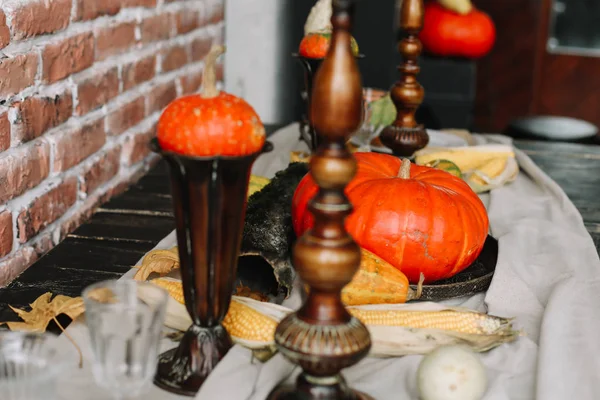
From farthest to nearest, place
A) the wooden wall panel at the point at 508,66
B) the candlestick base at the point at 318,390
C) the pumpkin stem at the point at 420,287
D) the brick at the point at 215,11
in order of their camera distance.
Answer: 1. the wooden wall panel at the point at 508,66
2. the brick at the point at 215,11
3. the pumpkin stem at the point at 420,287
4. the candlestick base at the point at 318,390

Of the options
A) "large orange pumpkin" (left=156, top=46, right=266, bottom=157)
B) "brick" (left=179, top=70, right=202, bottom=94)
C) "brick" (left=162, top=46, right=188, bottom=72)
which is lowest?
"brick" (left=179, top=70, right=202, bottom=94)

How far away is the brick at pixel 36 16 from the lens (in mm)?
1154

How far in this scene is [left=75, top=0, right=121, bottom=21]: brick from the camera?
1406 mm

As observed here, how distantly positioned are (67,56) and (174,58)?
0.63m

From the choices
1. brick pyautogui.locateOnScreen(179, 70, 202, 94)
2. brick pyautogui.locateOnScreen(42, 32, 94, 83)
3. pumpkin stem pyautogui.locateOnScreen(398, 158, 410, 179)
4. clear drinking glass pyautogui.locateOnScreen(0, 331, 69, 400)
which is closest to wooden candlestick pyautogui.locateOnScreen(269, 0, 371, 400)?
clear drinking glass pyautogui.locateOnScreen(0, 331, 69, 400)

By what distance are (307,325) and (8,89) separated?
0.67 meters

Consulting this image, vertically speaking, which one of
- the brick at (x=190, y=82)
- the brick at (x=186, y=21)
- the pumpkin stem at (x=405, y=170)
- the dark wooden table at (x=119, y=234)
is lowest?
the dark wooden table at (x=119, y=234)

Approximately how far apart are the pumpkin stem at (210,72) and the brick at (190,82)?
129 cm

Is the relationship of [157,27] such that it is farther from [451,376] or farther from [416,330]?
[451,376]

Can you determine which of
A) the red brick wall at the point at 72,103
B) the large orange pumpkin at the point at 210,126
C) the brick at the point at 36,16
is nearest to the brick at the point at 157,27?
the red brick wall at the point at 72,103

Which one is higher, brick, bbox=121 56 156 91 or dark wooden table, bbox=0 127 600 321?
brick, bbox=121 56 156 91

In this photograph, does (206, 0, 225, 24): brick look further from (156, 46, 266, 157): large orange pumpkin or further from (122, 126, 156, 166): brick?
(156, 46, 266, 157): large orange pumpkin

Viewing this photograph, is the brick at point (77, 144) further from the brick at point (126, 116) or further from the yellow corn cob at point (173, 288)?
the yellow corn cob at point (173, 288)

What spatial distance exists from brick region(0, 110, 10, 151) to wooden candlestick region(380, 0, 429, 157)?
0.72m
